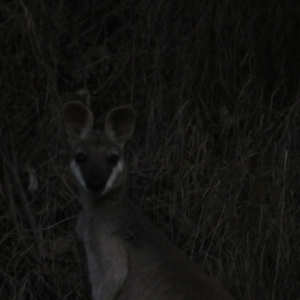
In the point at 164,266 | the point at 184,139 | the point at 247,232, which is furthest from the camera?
the point at 184,139

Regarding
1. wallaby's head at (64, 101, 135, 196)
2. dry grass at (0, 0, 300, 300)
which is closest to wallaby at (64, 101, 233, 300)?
Result: wallaby's head at (64, 101, 135, 196)

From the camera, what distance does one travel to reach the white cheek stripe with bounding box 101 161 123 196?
5.06 metres

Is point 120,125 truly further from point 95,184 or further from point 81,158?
point 95,184

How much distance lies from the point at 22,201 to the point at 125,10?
181 cm

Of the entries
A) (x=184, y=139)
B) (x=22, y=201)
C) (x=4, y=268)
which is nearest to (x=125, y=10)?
(x=184, y=139)

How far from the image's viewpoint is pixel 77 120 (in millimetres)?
5312

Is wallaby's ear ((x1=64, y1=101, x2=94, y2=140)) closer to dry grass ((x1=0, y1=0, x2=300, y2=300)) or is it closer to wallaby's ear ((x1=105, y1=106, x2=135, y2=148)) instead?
wallaby's ear ((x1=105, y1=106, x2=135, y2=148))

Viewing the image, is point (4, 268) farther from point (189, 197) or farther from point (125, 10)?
point (125, 10)

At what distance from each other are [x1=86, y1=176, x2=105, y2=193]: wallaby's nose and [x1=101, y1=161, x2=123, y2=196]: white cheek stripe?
0.19 feet

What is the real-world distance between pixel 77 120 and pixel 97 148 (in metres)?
0.27

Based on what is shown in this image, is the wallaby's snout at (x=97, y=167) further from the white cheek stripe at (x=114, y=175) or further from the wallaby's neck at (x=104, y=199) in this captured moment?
the wallaby's neck at (x=104, y=199)

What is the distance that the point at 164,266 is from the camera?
16.2 feet

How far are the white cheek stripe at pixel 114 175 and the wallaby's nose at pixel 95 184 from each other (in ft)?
0.19

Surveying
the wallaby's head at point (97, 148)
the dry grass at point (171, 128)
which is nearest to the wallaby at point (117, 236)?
the wallaby's head at point (97, 148)
